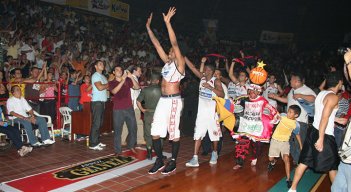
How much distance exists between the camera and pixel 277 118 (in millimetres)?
5699

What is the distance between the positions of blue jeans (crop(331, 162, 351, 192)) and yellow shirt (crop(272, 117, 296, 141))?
6.05ft

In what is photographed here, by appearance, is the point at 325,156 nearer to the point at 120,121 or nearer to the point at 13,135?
the point at 120,121

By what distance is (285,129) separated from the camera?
5.46 m

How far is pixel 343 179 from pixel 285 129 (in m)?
1.94

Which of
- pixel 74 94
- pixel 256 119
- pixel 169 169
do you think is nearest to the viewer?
pixel 169 169

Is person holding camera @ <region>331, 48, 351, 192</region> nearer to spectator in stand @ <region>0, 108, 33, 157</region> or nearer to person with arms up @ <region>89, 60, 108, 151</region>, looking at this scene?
person with arms up @ <region>89, 60, 108, 151</region>

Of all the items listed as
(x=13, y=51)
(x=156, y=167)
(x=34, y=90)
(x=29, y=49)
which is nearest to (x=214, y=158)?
(x=156, y=167)

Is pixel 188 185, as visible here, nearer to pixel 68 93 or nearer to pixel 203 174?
pixel 203 174

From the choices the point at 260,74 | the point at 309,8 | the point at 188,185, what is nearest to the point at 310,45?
the point at 309,8

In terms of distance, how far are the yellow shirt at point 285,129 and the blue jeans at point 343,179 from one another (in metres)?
1.85

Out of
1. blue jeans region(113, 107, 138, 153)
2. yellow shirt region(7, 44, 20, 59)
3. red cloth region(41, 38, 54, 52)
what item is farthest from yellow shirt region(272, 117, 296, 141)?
red cloth region(41, 38, 54, 52)

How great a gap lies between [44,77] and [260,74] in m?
5.52

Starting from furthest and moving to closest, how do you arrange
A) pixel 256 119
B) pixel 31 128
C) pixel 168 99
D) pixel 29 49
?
pixel 29 49
pixel 31 128
pixel 256 119
pixel 168 99

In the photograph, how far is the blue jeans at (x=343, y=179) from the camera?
11.2 feet
